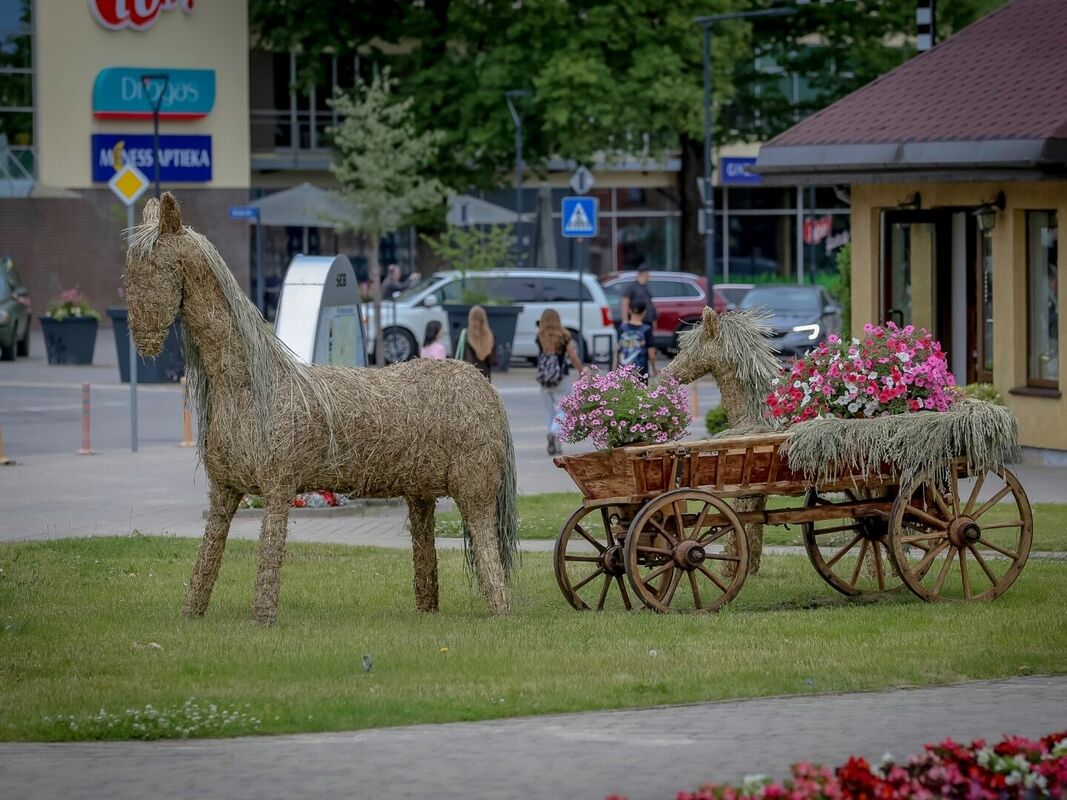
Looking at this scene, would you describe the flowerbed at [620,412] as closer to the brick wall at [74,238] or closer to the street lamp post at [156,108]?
the street lamp post at [156,108]

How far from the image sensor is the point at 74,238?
170 ft

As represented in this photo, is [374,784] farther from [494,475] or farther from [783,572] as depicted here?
[783,572]

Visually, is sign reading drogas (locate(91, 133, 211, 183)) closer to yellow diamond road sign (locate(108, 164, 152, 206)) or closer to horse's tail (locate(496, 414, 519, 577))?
yellow diamond road sign (locate(108, 164, 152, 206))

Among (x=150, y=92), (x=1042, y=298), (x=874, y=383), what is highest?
(x=150, y=92)

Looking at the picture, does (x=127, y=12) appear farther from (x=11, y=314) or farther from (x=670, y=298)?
(x=670, y=298)

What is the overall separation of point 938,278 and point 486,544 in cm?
1215

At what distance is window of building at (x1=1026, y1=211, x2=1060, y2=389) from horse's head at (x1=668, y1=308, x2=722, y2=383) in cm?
861

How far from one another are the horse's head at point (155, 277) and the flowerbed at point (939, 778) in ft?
16.0

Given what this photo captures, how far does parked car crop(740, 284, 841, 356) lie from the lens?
36312mm

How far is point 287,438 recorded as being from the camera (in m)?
10.3

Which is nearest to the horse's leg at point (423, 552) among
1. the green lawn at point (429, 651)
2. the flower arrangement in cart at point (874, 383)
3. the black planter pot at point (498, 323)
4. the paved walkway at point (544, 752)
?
the green lawn at point (429, 651)

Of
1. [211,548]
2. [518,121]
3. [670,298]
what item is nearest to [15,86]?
[518,121]

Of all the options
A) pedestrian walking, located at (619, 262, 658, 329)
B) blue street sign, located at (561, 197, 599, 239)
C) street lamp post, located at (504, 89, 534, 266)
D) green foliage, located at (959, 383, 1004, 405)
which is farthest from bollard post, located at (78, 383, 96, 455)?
street lamp post, located at (504, 89, 534, 266)

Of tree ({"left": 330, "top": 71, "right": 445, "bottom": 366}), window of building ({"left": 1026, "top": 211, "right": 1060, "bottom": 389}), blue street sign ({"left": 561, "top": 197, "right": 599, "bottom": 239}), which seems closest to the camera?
window of building ({"left": 1026, "top": 211, "right": 1060, "bottom": 389})
